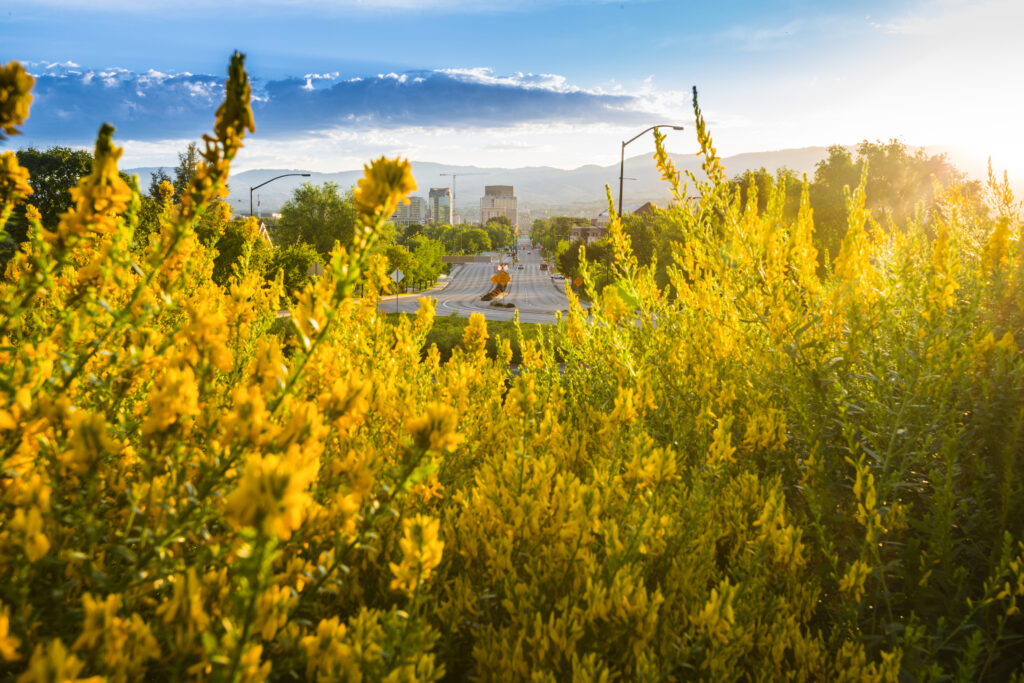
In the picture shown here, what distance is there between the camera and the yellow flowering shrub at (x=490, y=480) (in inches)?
51.8

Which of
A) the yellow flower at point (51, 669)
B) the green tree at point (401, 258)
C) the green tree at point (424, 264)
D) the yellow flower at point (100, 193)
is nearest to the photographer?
the yellow flower at point (51, 669)

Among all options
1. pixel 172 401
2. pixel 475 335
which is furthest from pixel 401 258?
pixel 172 401

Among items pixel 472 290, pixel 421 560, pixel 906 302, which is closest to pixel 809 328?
pixel 906 302

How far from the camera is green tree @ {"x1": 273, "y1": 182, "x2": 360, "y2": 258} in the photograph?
49.4 meters

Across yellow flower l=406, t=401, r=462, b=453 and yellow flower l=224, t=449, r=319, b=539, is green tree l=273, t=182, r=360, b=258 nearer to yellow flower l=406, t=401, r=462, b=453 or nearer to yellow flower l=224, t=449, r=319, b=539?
yellow flower l=406, t=401, r=462, b=453

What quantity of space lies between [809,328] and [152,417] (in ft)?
10.1

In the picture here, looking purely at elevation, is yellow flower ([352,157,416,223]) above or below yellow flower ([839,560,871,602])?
above

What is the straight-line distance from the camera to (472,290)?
2584 inches

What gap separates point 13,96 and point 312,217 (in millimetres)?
52006

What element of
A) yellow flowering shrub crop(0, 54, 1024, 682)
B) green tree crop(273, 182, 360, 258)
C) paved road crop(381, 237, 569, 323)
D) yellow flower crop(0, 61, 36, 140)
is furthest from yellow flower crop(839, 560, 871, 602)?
green tree crop(273, 182, 360, 258)

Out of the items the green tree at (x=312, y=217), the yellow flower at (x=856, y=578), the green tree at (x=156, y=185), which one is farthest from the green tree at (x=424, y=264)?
the yellow flower at (x=856, y=578)

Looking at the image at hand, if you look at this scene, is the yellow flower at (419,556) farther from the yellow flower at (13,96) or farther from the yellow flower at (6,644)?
the yellow flower at (13,96)

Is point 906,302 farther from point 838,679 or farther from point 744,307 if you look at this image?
point 838,679

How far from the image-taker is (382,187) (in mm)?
1407
